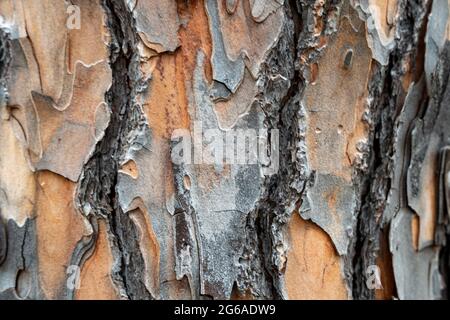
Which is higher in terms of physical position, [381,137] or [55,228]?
[381,137]

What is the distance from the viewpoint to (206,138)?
0.73 m

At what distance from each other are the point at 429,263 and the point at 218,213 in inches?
15.1

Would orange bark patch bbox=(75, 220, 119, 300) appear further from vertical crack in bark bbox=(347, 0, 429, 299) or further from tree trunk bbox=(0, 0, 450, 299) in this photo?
vertical crack in bark bbox=(347, 0, 429, 299)

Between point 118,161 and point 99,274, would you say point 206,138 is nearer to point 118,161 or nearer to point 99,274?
point 118,161

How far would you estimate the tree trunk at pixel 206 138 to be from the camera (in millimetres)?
721

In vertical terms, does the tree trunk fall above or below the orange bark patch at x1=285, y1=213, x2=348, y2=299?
above

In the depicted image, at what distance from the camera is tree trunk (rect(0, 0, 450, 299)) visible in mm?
721

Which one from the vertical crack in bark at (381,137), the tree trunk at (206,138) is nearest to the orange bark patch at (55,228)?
the tree trunk at (206,138)

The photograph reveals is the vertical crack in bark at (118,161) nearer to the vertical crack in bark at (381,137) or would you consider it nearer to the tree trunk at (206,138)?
the tree trunk at (206,138)

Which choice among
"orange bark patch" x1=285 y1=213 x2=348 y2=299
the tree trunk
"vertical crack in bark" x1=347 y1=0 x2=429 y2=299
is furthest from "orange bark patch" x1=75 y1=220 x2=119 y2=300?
"vertical crack in bark" x1=347 y1=0 x2=429 y2=299

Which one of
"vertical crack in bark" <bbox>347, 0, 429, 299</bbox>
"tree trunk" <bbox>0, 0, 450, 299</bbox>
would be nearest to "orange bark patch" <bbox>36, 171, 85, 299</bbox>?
"tree trunk" <bbox>0, 0, 450, 299</bbox>

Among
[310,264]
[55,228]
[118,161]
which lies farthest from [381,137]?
[55,228]

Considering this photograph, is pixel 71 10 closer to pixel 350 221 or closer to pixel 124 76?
pixel 124 76
